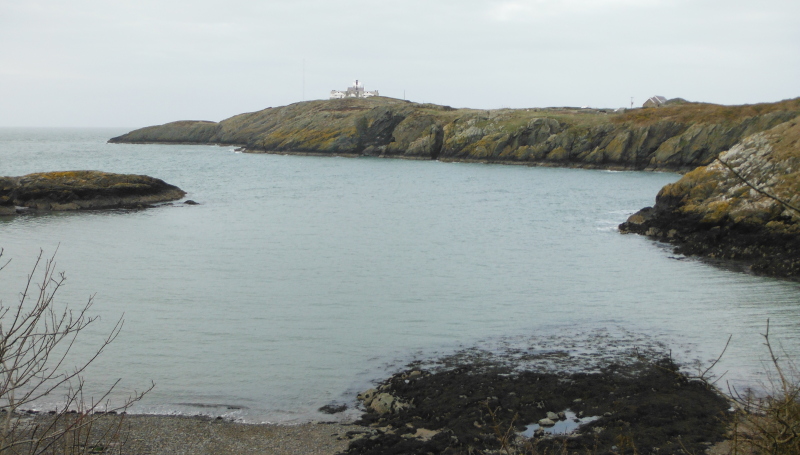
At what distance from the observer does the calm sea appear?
1391 centimetres

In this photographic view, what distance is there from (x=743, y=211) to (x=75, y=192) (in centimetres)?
3755

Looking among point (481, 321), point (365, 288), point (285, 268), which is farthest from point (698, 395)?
point (285, 268)

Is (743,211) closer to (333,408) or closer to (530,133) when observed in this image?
(333,408)

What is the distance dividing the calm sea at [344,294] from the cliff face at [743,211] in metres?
1.72

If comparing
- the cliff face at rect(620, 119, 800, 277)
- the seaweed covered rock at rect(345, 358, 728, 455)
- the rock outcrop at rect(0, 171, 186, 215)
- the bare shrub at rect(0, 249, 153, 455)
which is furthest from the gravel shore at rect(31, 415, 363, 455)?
the rock outcrop at rect(0, 171, 186, 215)

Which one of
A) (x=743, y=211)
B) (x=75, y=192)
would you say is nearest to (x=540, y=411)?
(x=743, y=211)

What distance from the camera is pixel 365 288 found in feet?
69.8

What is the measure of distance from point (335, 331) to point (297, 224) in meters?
19.5

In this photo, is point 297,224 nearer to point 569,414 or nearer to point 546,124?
point 569,414

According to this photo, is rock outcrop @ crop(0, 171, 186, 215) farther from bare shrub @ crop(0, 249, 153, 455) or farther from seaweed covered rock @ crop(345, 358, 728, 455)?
seaweed covered rock @ crop(345, 358, 728, 455)

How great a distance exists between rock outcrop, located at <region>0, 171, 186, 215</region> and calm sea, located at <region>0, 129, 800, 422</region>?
7.43ft

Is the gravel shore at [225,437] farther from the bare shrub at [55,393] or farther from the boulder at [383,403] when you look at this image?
the boulder at [383,403]

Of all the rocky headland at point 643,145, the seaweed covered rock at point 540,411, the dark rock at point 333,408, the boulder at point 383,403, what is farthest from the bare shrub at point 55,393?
the rocky headland at point 643,145

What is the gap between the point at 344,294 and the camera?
805 inches
